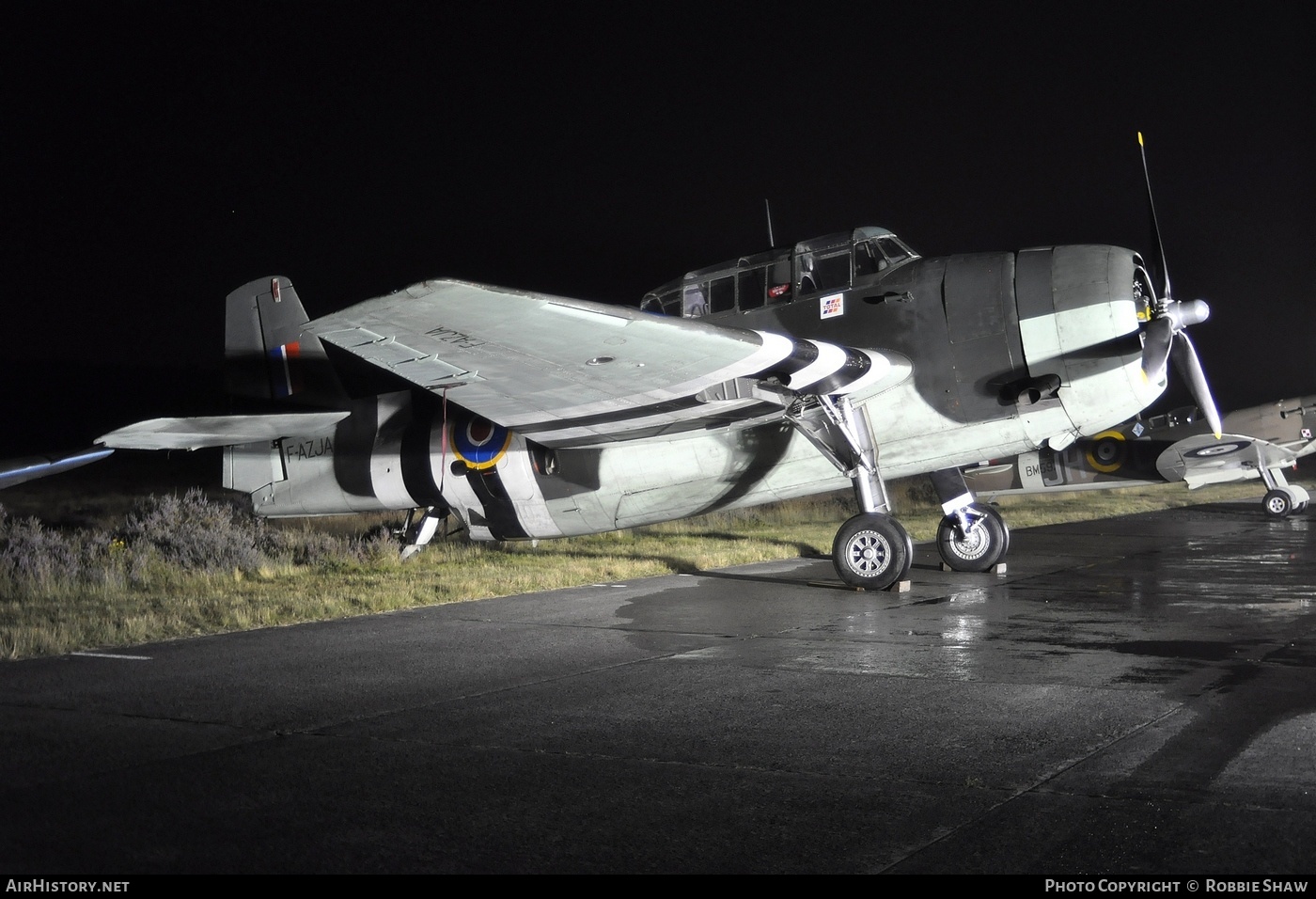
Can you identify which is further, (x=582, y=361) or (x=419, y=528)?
(x=419, y=528)

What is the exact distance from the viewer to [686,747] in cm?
470

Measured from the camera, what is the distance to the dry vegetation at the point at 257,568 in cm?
917

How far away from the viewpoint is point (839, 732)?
4.91 m

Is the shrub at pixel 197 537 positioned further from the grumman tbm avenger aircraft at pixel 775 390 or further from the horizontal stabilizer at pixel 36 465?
the grumman tbm avenger aircraft at pixel 775 390

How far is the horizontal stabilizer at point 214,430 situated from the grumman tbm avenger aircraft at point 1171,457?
1720 centimetres

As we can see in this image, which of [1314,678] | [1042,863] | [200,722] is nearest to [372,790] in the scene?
[200,722]

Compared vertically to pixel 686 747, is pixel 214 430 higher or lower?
higher

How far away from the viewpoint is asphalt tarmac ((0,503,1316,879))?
133 inches

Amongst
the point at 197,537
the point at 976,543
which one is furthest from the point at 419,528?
the point at 976,543

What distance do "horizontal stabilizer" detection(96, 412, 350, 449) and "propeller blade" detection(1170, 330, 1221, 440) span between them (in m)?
9.68

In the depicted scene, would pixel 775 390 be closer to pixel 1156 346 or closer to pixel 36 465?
pixel 1156 346

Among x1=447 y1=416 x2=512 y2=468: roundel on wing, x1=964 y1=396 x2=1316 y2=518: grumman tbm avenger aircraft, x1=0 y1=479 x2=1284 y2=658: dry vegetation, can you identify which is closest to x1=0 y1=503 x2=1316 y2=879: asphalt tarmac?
x1=0 y1=479 x2=1284 y2=658: dry vegetation

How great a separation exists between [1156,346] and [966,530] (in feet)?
10.8

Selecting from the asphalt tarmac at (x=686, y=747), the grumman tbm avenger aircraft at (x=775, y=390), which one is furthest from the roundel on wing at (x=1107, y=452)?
the asphalt tarmac at (x=686, y=747)
